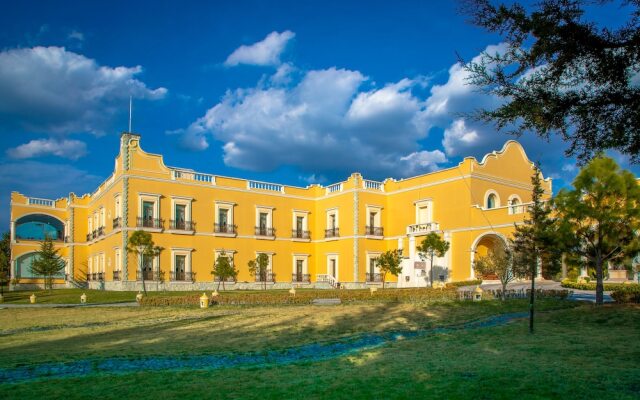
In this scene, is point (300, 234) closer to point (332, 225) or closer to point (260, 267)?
point (332, 225)

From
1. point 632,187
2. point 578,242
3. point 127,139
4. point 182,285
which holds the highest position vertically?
point 127,139

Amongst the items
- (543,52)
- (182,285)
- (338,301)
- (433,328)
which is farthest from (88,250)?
(543,52)

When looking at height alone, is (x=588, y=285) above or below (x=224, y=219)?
below

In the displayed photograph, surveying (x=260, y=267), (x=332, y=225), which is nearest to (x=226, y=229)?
(x=260, y=267)

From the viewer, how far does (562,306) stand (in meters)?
20.3

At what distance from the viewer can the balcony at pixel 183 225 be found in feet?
123

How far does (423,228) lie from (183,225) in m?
18.1

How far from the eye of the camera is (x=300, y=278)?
44.5 meters

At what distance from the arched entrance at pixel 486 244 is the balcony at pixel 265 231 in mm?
16119

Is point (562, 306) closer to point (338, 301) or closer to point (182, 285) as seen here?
point (338, 301)

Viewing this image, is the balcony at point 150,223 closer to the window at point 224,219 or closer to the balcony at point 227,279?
the window at point 224,219

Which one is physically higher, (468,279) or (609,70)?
(609,70)

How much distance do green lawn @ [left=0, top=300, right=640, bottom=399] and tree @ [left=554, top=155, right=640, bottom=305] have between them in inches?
99.2

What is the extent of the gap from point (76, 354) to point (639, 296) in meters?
18.7
